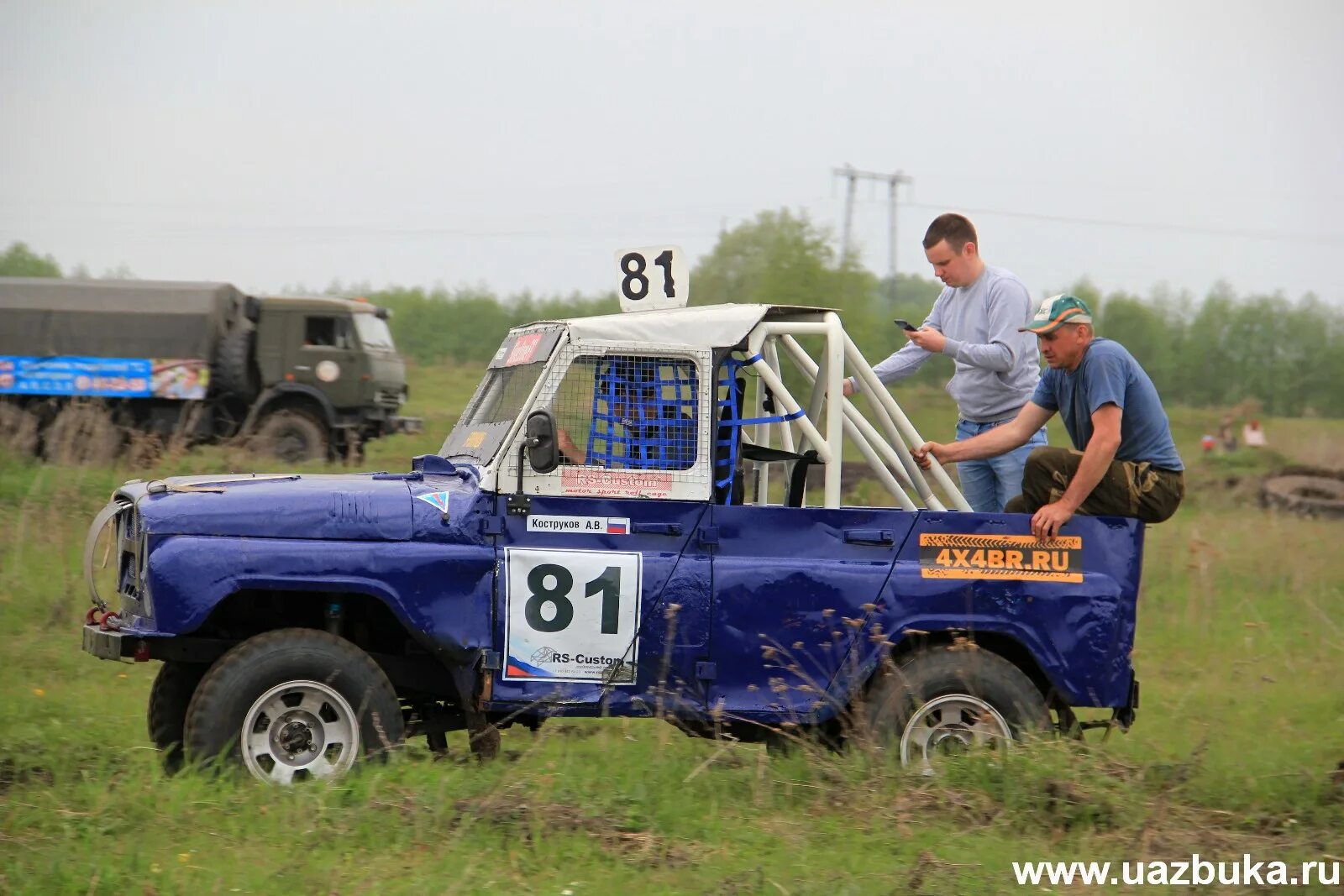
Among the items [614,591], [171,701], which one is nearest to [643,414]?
[614,591]

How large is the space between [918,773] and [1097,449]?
1535mm

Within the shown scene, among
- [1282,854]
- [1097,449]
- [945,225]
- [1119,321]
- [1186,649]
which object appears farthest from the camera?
[1119,321]

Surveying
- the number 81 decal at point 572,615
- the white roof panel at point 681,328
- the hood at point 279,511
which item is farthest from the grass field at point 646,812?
the white roof panel at point 681,328

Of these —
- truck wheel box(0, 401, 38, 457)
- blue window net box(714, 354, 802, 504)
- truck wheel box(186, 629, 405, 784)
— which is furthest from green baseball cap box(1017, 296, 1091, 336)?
truck wheel box(0, 401, 38, 457)

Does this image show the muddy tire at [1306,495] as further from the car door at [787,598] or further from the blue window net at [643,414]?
the blue window net at [643,414]

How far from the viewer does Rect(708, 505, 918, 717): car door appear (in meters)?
5.64

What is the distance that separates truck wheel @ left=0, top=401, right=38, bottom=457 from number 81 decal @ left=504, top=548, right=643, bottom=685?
13.0 m

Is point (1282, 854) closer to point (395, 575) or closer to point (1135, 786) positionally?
point (1135, 786)

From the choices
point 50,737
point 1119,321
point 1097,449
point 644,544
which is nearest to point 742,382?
point 644,544

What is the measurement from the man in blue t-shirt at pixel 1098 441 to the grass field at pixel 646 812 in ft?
3.39

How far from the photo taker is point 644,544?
5.66m

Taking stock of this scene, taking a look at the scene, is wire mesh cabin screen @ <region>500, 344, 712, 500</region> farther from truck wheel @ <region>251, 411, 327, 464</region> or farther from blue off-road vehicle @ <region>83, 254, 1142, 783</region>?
truck wheel @ <region>251, 411, 327, 464</region>
